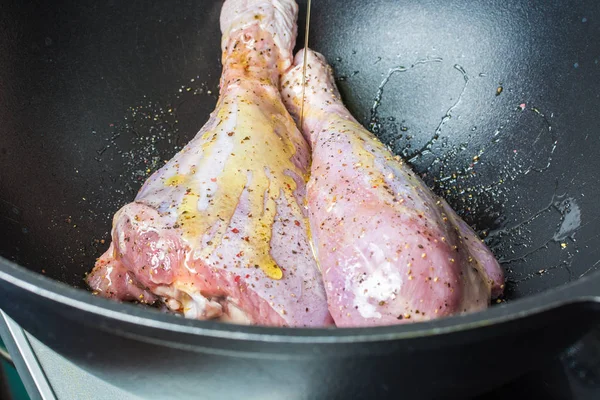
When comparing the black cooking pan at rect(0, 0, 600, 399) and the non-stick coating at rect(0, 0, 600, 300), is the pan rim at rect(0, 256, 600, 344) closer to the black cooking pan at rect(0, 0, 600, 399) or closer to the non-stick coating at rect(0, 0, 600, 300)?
the black cooking pan at rect(0, 0, 600, 399)

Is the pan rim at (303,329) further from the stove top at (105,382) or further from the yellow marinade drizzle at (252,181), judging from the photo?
the yellow marinade drizzle at (252,181)

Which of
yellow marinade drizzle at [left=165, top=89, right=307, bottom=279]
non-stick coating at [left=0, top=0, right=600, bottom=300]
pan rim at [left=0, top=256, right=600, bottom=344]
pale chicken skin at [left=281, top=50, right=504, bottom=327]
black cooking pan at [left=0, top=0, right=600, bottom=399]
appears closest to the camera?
pan rim at [left=0, top=256, right=600, bottom=344]

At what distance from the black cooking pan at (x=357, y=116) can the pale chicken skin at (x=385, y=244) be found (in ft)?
0.58

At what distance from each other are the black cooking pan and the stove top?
0.33 ft

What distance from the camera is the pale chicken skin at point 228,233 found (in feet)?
4.16

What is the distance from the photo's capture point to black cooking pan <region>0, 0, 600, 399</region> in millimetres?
931

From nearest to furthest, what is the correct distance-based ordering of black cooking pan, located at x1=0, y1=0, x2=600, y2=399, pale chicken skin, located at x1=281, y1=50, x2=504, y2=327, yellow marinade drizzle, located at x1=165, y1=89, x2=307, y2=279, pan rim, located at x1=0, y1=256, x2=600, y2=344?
pan rim, located at x1=0, y1=256, x2=600, y2=344, black cooking pan, located at x1=0, y1=0, x2=600, y2=399, pale chicken skin, located at x1=281, y1=50, x2=504, y2=327, yellow marinade drizzle, located at x1=165, y1=89, x2=307, y2=279

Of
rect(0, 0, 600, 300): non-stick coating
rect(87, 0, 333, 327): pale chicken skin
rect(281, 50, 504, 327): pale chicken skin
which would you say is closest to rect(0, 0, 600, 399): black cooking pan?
rect(0, 0, 600, 300): non-stick coating

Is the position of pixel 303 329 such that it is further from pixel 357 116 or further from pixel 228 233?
pixel 357 116

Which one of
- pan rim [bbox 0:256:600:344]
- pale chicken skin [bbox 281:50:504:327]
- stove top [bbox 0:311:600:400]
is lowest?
stove top [bbox 0:311:600:400]

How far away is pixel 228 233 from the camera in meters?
1.32

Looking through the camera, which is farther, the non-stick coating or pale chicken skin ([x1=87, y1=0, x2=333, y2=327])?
the non-stick coating

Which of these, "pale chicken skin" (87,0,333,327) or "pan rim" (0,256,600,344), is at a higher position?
"pan rim" (0,256,600,344)

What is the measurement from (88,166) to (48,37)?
1.32 feet
